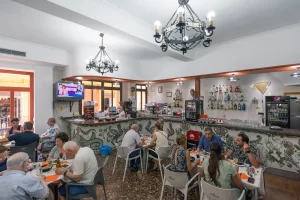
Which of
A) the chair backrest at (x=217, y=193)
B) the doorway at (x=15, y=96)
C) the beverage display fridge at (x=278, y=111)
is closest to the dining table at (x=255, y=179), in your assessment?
the chair backrest at (x=217, y=193)

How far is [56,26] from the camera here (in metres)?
3.80

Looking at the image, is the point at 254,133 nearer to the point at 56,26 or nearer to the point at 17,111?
the point at 56,26

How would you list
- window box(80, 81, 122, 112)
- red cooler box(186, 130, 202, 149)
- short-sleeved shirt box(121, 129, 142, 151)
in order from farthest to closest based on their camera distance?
window box(80, 81, 122, 112)
red cooler box(186, 130, 202, 149)
short-sleeved shirt box(121, 129, 142, 151)

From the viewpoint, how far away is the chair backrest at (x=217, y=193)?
1783mm

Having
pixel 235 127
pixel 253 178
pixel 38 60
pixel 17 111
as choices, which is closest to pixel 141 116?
pixel 235 127

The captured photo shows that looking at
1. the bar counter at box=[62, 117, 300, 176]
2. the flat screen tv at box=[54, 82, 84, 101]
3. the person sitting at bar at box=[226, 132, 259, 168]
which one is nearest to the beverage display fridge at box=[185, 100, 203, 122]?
the bar counter at box=[62, 117, 300, 176]

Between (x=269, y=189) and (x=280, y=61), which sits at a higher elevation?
(x=280, y=61)

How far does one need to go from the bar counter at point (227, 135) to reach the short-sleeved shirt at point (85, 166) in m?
2.94

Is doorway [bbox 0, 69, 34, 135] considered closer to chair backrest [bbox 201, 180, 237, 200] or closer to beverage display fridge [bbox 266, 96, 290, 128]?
chair backrest [bbox 201, 180, 237, 200]

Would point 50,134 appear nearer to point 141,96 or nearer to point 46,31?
point 46,31

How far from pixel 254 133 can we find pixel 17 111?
762 centimetres

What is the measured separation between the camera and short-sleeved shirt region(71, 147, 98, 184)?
216 centimetres

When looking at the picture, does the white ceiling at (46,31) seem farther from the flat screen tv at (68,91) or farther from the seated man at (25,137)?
the seated man at (25,137)

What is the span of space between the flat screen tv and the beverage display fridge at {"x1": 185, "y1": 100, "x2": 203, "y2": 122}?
4.39 meters
